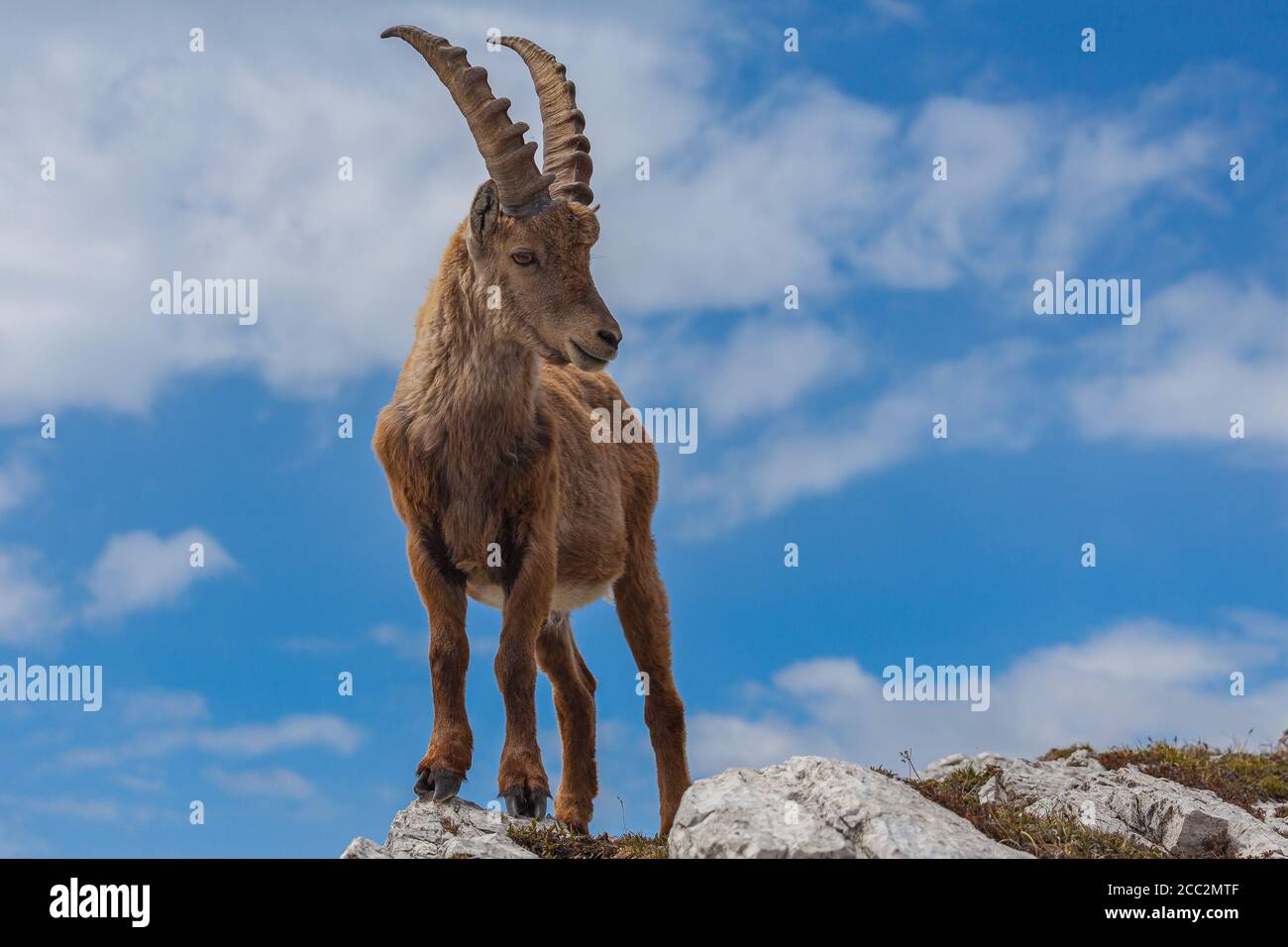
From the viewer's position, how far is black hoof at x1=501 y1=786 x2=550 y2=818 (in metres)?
9.23

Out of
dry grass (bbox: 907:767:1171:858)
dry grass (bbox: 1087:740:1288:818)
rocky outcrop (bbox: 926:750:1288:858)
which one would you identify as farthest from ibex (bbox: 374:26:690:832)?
dry grass (bbox: 1087:740:1288:818)

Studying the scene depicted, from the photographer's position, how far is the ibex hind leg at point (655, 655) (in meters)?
12.2

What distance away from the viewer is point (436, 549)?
32.1 ft

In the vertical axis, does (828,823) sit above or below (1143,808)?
above

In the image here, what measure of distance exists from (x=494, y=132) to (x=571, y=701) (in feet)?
17.9

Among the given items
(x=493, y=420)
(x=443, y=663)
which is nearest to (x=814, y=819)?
(x=443, y=663)

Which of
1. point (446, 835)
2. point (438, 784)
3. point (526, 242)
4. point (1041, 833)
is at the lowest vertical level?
point (1041, 833)

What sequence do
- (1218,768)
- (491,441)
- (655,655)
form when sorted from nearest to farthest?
(491,441)
(655,655)
(1218,768)

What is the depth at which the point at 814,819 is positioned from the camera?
7109 millimetres

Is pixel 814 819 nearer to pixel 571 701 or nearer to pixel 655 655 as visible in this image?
pixel 571 701
